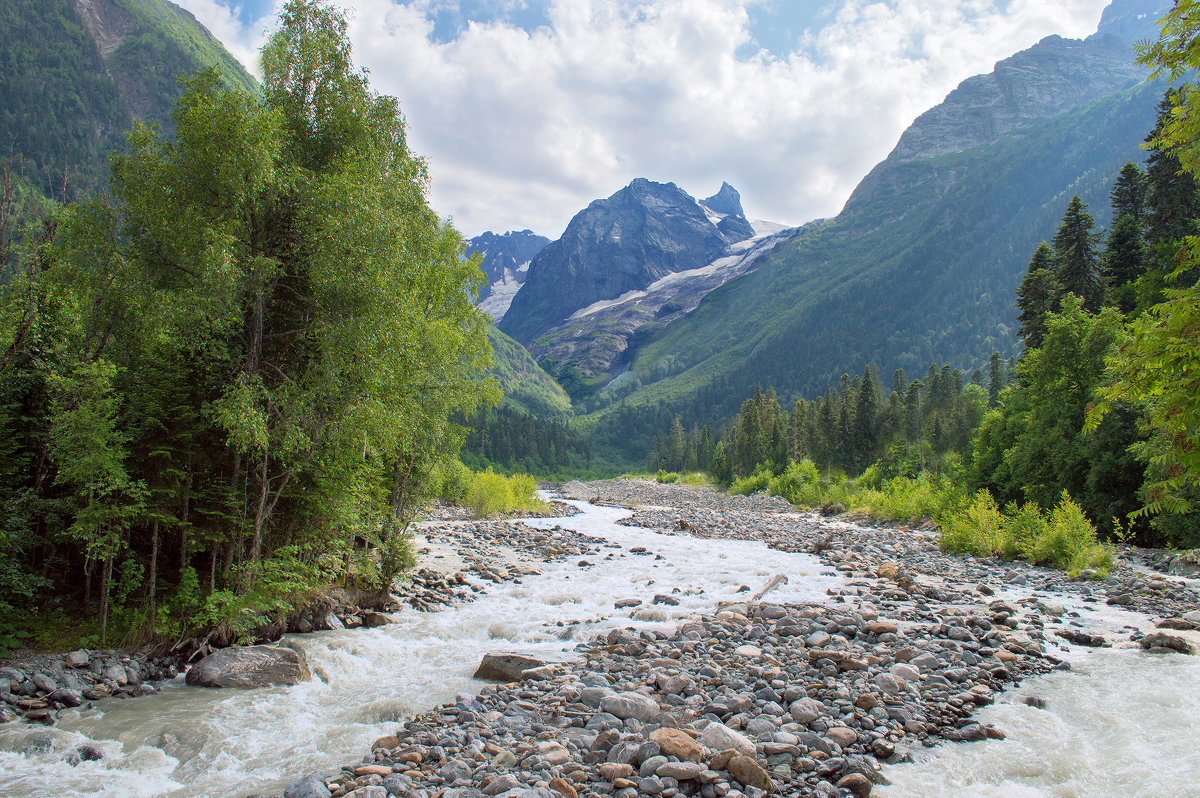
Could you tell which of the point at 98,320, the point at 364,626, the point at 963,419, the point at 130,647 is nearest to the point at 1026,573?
the point at 364,626

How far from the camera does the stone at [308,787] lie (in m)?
6.93

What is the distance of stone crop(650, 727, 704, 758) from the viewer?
719 centimetres

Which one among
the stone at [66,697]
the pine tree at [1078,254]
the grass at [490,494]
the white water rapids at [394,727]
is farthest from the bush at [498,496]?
the pine tree at [1078,254]

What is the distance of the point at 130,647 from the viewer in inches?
444

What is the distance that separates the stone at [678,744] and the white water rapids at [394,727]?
2166 millimetres

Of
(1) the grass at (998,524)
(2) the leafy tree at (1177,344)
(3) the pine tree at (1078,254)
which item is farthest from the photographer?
(3) the pine tree at (1078,254)

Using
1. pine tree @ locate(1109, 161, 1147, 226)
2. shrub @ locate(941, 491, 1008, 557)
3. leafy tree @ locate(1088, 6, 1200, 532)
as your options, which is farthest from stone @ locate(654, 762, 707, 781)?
pine tree @ locate(1109, 161, 1147, 226)

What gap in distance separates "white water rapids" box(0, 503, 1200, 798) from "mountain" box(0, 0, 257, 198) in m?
162

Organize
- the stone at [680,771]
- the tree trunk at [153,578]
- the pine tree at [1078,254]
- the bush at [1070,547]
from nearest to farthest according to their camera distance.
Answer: the stone at [680,771], the tree trunk at [153,578], the bush at [1070,547], the pine tree at [1078,254]

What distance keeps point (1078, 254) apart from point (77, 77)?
229883 millimetres

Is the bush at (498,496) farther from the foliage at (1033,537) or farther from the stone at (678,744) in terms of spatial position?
the stone at (678,744)

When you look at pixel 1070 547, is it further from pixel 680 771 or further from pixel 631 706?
pixel 680 771

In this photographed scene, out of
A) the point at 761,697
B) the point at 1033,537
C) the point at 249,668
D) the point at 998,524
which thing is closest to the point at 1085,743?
the point at 761,697

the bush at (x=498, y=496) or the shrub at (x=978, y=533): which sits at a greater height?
the shrub at (x=978, y=533)
